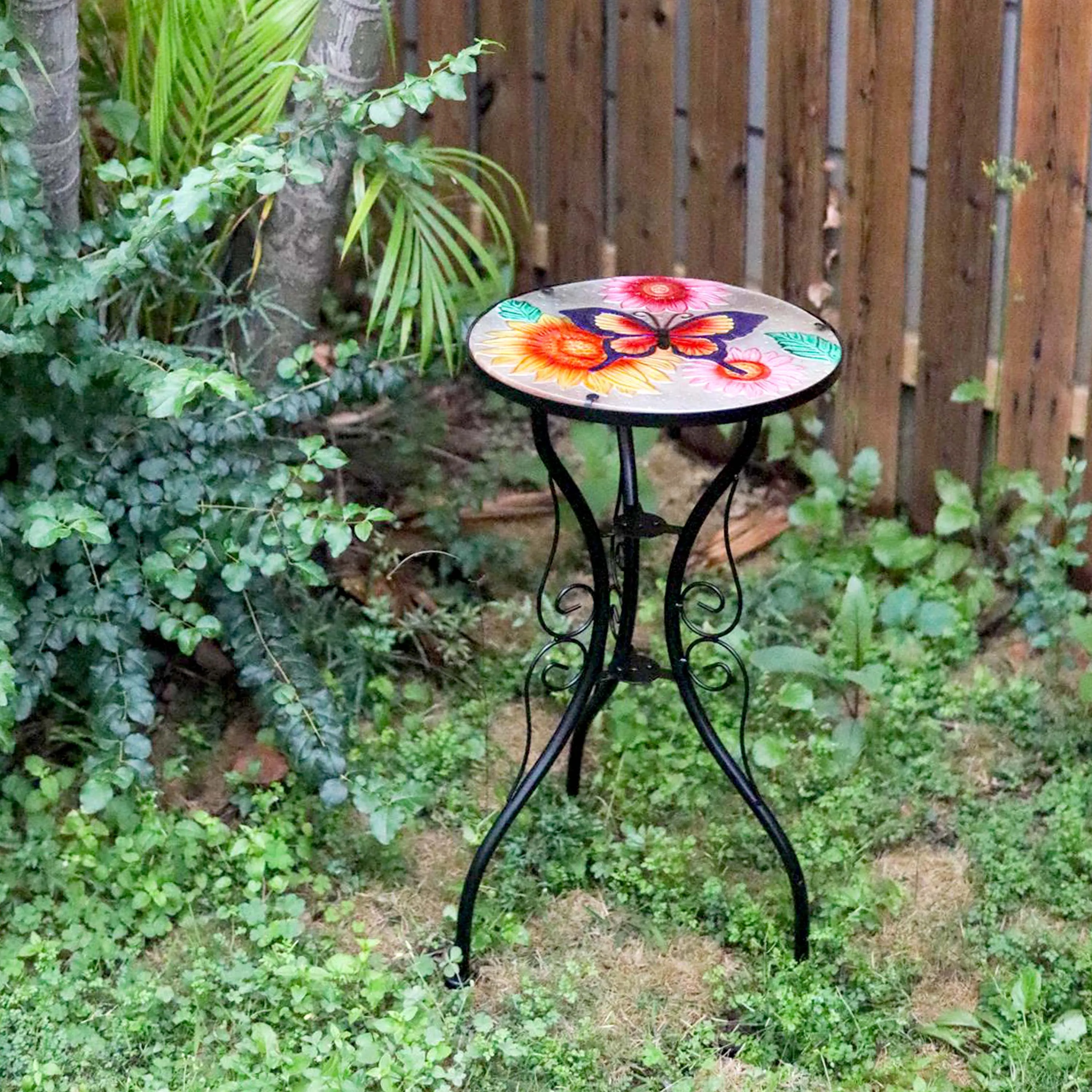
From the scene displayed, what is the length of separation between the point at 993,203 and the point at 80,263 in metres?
1.91

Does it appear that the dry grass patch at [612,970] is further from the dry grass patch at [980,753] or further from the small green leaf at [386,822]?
the dry grass patch at [980,753]

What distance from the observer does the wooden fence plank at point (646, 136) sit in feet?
13.1

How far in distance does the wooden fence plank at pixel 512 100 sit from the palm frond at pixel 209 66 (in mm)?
1174

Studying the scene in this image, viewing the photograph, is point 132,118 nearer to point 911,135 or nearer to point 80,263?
point 80,263

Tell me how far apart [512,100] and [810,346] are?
2002mm

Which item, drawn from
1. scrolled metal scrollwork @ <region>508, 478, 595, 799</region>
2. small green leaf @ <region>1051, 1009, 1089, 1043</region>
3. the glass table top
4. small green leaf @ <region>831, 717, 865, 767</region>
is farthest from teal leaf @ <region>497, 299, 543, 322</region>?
small green leaf @ <region>1051, 1009, 1089, 1043</region>

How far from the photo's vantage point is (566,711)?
288cm

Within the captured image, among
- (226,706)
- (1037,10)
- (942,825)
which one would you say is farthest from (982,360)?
(226,706)

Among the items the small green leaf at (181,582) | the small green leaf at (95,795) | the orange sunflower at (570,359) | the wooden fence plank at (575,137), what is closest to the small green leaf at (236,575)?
the small green leaf at (181,582)

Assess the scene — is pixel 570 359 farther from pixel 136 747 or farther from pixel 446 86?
pixel 136 747

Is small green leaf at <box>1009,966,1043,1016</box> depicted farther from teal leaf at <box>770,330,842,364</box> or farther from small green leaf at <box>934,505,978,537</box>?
small green leaf at <box>934,505,978,537</box>

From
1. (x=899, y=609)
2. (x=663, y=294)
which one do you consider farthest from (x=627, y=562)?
(x=899, y=609)

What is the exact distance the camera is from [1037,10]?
3307mm

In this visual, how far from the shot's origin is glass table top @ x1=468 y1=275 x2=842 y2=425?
2.48 meters
